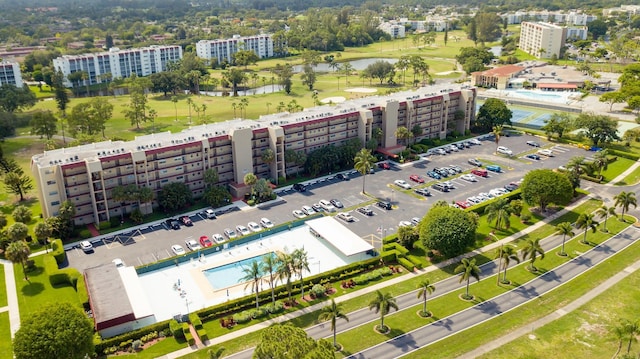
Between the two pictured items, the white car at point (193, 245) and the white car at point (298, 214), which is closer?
the white car at point (193, 245)

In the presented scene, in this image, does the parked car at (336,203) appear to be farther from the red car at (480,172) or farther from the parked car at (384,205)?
the red car at (480,172)

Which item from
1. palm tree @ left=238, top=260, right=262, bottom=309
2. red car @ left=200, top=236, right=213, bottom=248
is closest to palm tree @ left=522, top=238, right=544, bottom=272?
palm tree @ left=238, top=260, right=262, bottom=309

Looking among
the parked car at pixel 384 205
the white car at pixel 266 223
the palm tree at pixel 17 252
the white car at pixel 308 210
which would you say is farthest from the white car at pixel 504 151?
the palm tree at pixel 17 252

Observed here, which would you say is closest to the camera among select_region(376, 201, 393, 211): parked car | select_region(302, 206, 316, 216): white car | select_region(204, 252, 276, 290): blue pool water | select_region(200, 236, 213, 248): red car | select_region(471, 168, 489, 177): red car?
select_region(204, 252, 276, 290): blue pool water

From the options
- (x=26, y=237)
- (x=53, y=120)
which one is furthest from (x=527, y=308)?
(x=53, y=120)

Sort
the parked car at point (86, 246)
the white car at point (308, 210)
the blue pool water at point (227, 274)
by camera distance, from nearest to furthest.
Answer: the blue pool water at point (227, 274)
the parked car at point (86, 246)
the white car at point (308, 210)

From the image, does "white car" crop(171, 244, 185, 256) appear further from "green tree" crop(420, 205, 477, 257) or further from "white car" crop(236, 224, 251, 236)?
"green tree" crop(420, 205, 477, 257)

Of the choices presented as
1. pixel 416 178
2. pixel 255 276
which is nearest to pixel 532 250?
pixel 255 276
